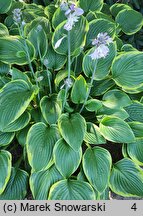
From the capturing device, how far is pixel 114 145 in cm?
230

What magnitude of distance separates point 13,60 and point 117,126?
29.4 inches

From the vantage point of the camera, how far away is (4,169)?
187 cm

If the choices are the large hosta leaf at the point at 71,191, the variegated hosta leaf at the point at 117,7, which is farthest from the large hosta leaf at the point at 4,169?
the variegated hosta leaf at the point at 117,7

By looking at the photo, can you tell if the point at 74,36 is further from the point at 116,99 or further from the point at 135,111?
the point at 135,111

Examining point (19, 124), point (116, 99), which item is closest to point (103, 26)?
point (116, 99)

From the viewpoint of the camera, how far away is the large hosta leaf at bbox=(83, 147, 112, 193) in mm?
1888

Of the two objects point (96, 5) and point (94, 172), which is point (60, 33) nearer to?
point (96, 5)

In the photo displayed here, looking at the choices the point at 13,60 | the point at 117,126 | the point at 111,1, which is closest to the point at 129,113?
the point at 117,126

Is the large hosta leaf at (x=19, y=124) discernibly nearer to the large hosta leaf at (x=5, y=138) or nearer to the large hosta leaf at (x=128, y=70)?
the large hosta leaf at (x=5, y=138)

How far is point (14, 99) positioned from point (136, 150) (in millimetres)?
775

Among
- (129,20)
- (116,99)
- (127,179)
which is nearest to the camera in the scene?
(127,179)

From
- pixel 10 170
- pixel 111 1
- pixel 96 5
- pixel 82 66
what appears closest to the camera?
pixel 10 170

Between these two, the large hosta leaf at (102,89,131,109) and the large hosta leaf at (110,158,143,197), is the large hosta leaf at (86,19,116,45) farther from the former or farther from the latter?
the large hosta leaf at (110,158,143,197)

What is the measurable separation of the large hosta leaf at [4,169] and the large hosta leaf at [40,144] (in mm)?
138
